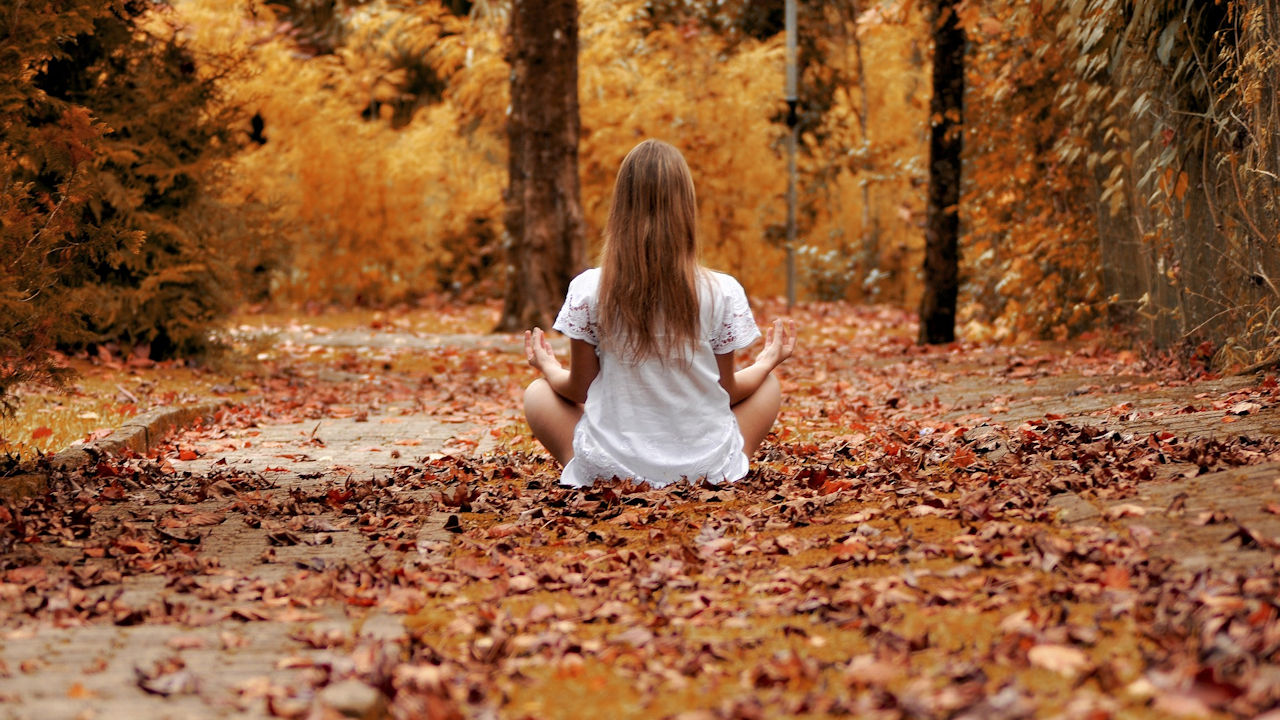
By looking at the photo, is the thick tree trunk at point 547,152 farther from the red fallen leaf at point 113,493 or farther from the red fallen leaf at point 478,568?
the red fallen leaf at point 478,568

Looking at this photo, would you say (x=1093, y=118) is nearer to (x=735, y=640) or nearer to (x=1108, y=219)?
(x=1108, y=219)

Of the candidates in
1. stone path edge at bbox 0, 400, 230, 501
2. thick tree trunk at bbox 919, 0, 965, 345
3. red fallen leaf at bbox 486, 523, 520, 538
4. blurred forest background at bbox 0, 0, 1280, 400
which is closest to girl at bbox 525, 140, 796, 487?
red fallen leaf at bbox 486, 523, 520, 538

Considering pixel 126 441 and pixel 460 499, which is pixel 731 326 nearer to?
pixel 460 499

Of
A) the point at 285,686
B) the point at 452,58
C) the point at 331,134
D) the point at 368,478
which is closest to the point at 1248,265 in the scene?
the point at 368,478

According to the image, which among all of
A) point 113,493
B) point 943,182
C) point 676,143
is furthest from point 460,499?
point 676,143

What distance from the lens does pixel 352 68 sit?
23.7 metres

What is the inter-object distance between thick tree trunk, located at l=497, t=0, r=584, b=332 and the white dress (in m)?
9.70

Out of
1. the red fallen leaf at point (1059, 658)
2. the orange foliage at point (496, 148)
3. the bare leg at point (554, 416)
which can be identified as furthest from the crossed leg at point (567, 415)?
the orange foliage at point (496, 148)

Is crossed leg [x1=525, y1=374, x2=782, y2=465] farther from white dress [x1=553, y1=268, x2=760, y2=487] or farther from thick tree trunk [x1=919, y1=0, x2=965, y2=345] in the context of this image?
thick tree trunk [x1=919, y1=0, x2=965, y2=345]

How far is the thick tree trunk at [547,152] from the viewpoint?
15.0 metres

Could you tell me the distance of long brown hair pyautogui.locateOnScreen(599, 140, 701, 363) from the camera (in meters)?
5.28

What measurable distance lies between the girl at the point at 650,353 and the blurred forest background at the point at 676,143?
194 centimetres

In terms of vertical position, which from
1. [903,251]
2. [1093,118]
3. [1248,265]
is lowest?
[903,251]

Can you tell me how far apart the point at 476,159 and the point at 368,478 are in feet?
65.5
